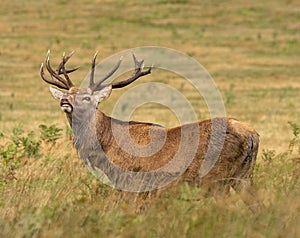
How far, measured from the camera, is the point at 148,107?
26.7m

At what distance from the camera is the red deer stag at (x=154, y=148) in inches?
348

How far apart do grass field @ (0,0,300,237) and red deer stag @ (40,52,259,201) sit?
260 mm

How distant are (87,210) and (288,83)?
27.5 metres

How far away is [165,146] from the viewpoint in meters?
9.33

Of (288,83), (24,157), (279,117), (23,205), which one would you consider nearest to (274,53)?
(288,83)

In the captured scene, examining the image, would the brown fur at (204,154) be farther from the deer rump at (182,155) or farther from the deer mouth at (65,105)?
the deer mouth at (65,105)

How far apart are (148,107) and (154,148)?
17402 millimetres

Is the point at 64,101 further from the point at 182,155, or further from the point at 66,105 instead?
the point at 182,155

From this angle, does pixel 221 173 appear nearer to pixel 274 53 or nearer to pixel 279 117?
pixel 279 117

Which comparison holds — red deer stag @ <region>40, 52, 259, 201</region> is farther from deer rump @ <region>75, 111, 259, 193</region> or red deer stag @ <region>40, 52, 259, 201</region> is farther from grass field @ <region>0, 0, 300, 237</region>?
grass field @ <region>0, 0, 300, 237</region>

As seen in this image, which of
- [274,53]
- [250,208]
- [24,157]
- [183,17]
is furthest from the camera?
[183,17]

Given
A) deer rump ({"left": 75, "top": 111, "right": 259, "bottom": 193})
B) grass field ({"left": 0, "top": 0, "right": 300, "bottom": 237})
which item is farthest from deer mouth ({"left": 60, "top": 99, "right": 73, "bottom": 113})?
grass field ({"left": 0, "top": 0, "right": 300, "bottom": 237})

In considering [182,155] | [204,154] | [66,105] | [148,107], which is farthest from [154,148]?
[148,107]

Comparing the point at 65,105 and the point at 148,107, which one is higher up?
the point at 65,105
